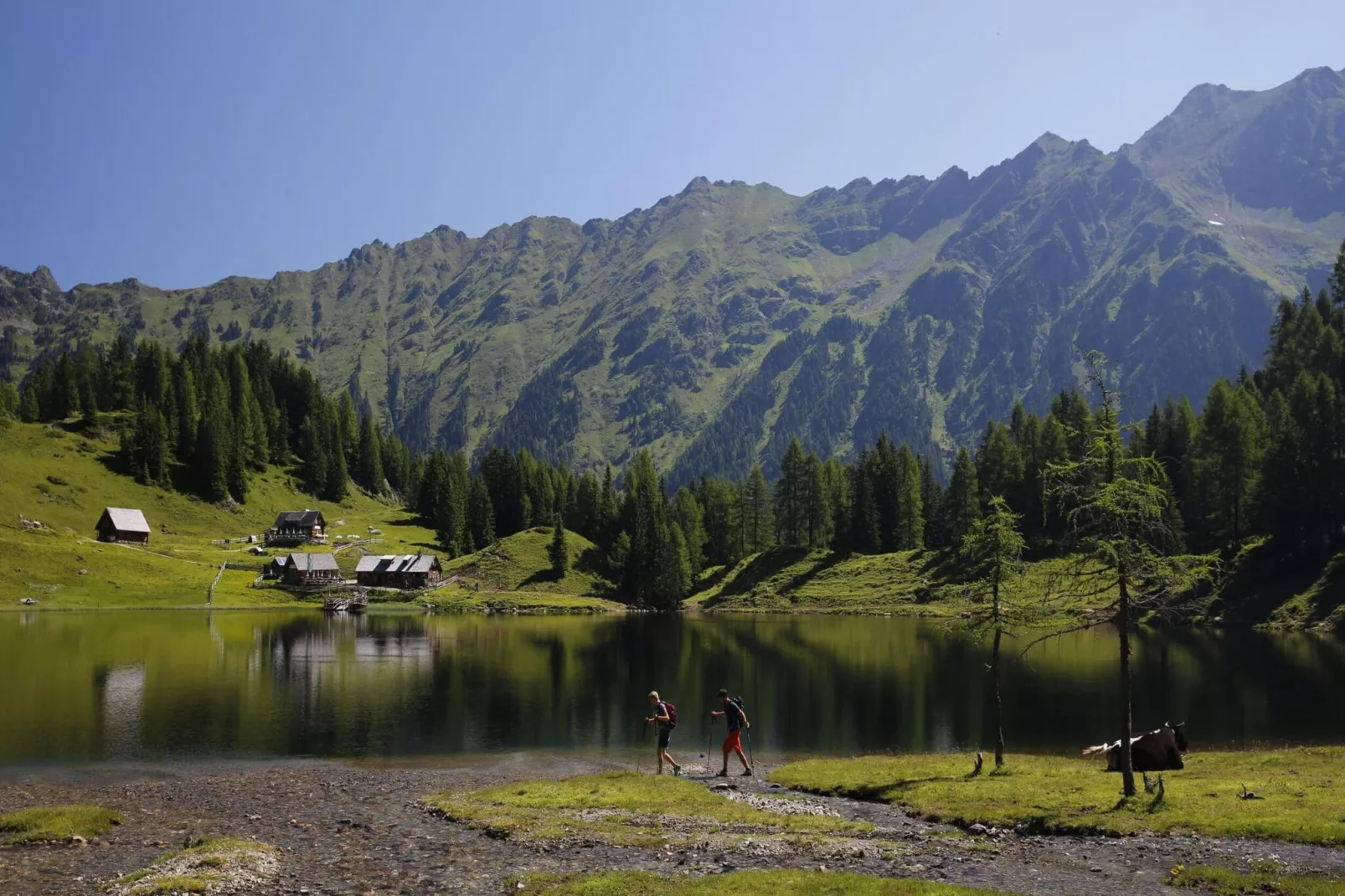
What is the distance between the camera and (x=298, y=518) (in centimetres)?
18475

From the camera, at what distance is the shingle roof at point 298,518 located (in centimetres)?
18425

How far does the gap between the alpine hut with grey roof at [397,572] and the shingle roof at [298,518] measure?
16.6 metres

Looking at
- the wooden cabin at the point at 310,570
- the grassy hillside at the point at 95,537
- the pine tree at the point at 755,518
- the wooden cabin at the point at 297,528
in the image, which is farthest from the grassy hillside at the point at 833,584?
the wooden cabin at the point at 297,528

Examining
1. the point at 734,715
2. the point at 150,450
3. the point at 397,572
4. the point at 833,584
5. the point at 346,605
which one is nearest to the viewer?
the point at 734,715

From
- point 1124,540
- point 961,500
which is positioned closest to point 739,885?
point 1124,540

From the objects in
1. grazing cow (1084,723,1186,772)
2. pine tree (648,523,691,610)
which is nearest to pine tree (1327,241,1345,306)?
pine tree (648,523,691,610)

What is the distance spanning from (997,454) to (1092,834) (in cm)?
15062

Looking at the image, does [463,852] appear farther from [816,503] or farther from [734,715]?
[816,503]

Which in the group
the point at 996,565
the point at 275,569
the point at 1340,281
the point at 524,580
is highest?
the point at 1340,281

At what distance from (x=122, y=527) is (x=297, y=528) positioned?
3262 cm

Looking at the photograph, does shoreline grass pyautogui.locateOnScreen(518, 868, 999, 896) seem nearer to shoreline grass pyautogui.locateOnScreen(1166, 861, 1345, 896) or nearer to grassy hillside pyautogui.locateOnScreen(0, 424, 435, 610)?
shoreline grass pyautogui.locateOnScreen(1166, 861, 1345, 896)

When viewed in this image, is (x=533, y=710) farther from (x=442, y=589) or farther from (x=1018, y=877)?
(x=442, y=589)

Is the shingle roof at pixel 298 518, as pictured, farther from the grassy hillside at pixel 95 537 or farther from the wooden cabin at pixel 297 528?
the grassy hillside at pixel 95 537

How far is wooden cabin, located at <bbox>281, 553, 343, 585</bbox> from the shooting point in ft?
541
